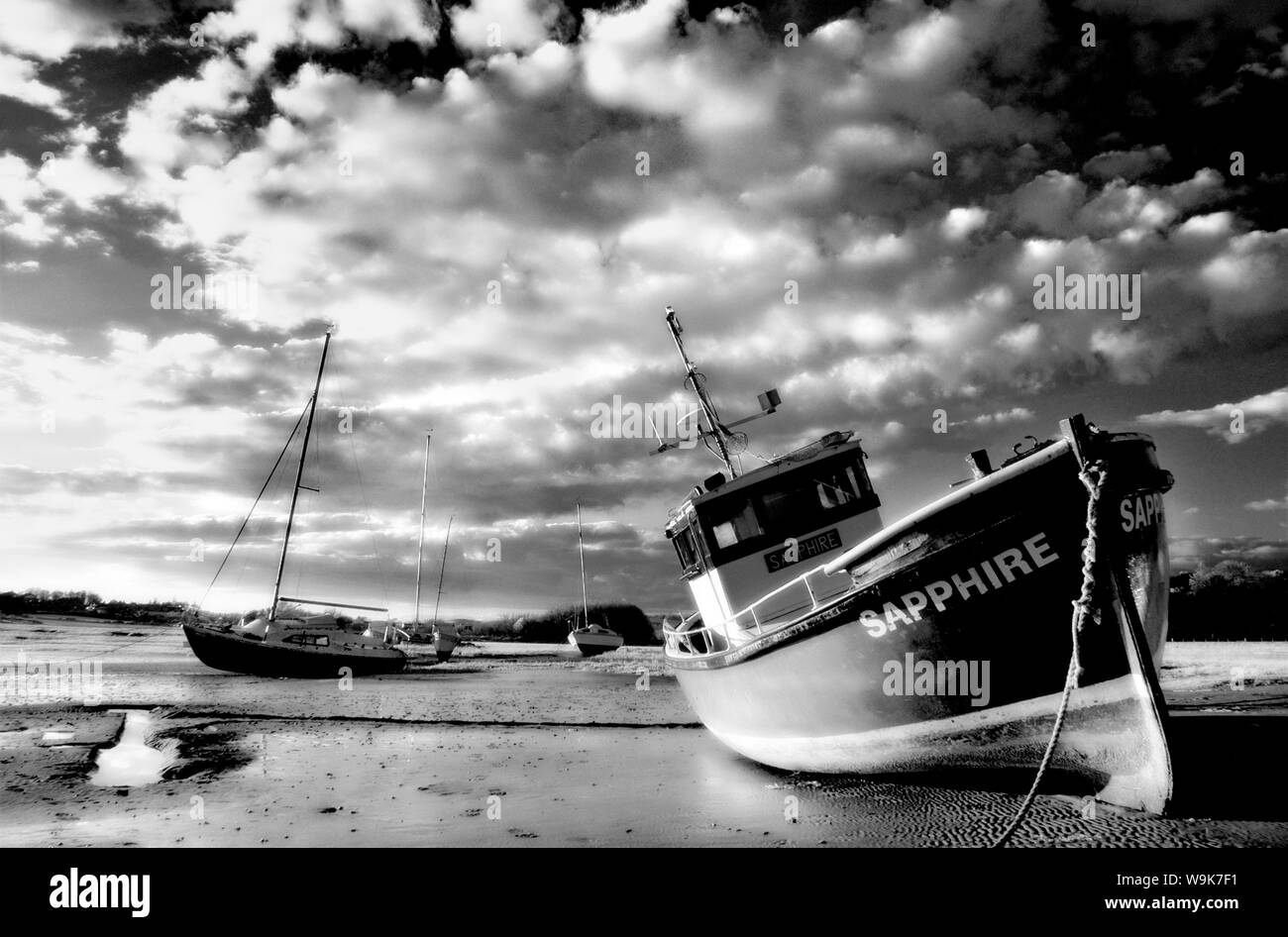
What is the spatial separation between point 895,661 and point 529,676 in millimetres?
22161

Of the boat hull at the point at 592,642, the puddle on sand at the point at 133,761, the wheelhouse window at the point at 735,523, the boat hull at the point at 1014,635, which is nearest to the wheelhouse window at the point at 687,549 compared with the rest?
the wheelhouse window at the point at 735,523

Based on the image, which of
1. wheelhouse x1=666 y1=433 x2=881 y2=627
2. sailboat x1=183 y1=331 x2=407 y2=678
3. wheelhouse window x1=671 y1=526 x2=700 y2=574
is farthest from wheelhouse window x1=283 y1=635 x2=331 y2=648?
wheelhouse x1=666 y1=433 x2=881 y2=627

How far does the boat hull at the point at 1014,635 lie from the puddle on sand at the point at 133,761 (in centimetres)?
907

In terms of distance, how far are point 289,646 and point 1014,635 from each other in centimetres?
2515

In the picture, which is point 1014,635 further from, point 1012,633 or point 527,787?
point 527,787

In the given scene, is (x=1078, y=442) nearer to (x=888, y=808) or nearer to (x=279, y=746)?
(x=888, y=808)

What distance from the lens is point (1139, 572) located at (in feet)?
21.2

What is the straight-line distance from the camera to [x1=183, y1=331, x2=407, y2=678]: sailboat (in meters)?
24.2

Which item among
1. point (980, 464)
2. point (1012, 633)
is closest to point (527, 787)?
point (1012, 633)

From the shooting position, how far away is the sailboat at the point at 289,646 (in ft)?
79.6

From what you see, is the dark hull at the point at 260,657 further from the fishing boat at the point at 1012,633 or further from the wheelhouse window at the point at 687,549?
the fishing boat at the point at 1012,633

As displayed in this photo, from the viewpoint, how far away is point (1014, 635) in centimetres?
611
